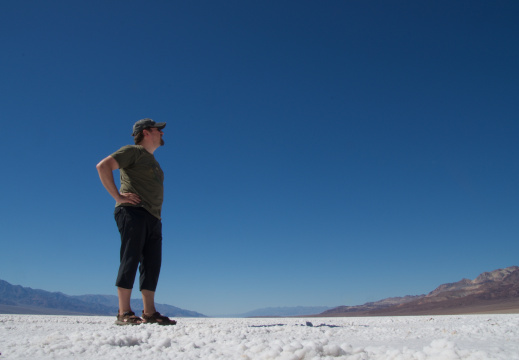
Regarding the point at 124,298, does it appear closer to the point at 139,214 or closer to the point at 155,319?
the point at 155,319

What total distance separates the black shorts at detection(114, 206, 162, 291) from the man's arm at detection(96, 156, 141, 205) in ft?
0.27

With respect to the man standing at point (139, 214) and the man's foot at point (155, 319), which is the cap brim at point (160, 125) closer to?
the man standing at point (139, 214)

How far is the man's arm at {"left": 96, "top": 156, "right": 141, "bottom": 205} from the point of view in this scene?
2762 mm

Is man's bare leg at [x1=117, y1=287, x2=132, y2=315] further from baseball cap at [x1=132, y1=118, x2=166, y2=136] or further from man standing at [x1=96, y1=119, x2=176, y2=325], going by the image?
baseball cap at [x1=132, y1=118, x2=166, y2=136]

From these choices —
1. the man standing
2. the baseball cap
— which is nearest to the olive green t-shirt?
the man standing

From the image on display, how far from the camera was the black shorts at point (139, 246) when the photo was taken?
105 inches

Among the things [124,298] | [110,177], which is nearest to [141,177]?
[110,177]

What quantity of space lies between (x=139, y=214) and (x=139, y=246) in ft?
0.95

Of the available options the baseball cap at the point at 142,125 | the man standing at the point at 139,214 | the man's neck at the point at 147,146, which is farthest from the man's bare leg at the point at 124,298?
the baseball cap at the point at 142,125

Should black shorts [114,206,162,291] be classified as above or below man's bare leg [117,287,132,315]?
above

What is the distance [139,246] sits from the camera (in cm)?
279

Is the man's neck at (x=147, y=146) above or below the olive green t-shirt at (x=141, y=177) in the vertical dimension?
above

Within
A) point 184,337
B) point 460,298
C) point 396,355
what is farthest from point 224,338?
point 460,298

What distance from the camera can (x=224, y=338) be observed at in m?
1.90
